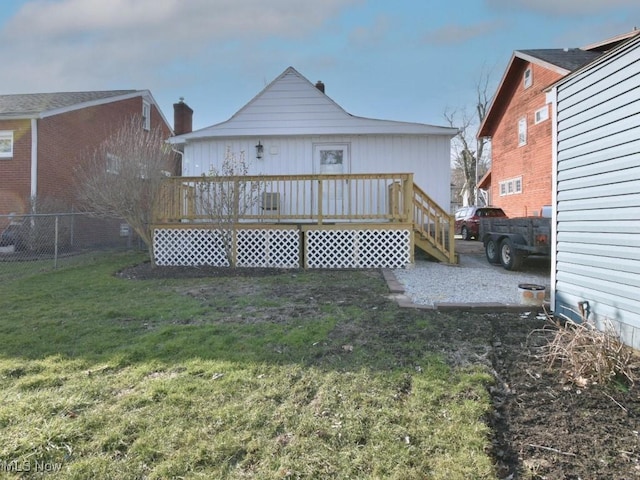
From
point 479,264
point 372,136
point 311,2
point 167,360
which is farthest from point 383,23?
point 167,360

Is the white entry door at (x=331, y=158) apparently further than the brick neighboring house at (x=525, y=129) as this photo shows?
No

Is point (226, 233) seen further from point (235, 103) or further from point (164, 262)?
point (235, 103)

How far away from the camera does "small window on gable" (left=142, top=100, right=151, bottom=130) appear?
1741 cm

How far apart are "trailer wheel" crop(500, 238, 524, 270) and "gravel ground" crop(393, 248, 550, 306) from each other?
14 cm

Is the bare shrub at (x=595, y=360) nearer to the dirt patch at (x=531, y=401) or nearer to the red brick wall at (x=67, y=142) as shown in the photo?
the dirt patch at (x=531, y=401)

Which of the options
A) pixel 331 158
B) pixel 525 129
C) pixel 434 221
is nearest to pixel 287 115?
pixel 331 158

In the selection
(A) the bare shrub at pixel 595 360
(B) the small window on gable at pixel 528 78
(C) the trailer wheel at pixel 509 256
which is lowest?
(A) the bare shrub at pixel 595 360

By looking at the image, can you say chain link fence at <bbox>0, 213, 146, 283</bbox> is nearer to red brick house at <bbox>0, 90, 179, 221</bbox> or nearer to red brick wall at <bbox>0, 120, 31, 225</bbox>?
red brick wall at <bbox>0, 120, 31, 225</bbox>

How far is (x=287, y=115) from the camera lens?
1052 centimetres

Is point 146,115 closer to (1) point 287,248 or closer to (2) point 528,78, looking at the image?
(1) point 287,248

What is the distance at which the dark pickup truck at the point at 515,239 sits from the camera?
7125mm

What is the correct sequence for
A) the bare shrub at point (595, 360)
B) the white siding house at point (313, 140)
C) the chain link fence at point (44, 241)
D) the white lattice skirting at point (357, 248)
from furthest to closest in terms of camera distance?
the white siding house at point (313, 140), the chain link fence at point (44, 241), the white lattice skirting at point (357, 248), the bare shrub at point (595, 360)

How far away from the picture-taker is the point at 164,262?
29.0 ft

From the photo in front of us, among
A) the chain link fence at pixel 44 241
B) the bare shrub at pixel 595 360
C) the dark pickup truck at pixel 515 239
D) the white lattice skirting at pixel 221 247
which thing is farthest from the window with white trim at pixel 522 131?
the bare shrub at pixel 595 360
